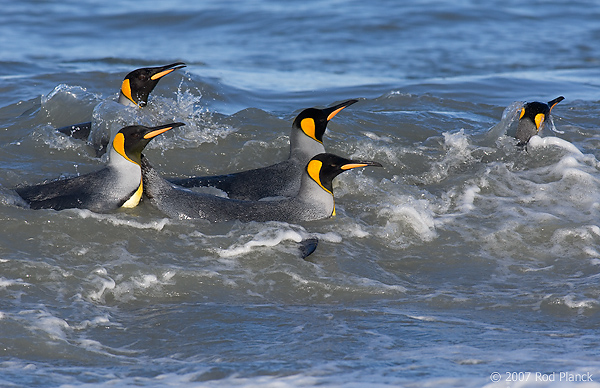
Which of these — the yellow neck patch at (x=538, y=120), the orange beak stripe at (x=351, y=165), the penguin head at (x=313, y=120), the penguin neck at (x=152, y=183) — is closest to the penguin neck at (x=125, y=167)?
the penguin neck at (x=152, y=183)

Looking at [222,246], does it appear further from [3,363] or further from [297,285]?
[3,363]

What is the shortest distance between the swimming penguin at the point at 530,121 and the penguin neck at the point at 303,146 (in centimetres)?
235

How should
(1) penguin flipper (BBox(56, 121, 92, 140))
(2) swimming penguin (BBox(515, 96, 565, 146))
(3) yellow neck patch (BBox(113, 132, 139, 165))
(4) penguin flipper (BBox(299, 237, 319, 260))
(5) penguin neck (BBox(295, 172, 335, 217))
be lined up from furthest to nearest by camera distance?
(2) swimming penguin (BBox(515, 96, 565, 146))
(1) penguin flipper (BBox(56, 121, 92, 140))
(3) yellow neck patch (BBox(113, 132, 139, 165))
(5) penguin neck (BBox(295, 172, 335, 217))
(4) penguin flipper (BBox(299, 237, 319, 260))

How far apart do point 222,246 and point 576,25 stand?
50.2ft

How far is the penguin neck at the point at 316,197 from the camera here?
5977 millimetres

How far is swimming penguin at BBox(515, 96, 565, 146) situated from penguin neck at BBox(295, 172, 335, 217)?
3.01 m

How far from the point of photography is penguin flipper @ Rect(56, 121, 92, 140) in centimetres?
785

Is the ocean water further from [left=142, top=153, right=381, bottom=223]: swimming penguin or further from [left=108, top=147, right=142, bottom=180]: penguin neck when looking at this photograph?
[left=108, top=147, right=142, bottom=180]: penguin neck

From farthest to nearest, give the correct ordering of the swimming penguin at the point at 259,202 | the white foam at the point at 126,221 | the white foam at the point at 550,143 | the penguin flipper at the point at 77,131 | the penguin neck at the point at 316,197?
1. the penguin flipper at the point at 77,131
2. the white foam at the point at 550,143
3. the penguin neck at the point at 316,197
4. the swimming penguin at the point at 259,202
5. the white foam at the point at 126,221

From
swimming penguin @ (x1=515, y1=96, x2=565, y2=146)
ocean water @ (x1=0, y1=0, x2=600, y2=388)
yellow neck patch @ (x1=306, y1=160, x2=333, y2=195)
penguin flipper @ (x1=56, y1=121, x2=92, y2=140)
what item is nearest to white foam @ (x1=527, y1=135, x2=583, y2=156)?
ocean water @ (x1=0, y1=0, x2=600, y2=388)

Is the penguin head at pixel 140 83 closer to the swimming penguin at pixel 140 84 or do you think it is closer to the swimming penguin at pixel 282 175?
the swimming penguin at pixel 140 84

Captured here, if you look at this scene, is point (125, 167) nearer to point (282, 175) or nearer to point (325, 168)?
point (282, 175)

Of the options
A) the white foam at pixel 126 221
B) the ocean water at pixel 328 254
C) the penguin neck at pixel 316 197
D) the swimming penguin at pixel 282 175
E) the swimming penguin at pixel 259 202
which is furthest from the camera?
the swimming penguin at pixel 282 175

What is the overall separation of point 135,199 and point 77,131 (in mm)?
2326
